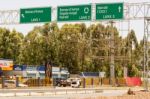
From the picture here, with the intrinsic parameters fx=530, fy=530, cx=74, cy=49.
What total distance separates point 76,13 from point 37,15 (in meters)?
4.56

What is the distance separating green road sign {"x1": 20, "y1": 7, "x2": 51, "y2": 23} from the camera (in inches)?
2362

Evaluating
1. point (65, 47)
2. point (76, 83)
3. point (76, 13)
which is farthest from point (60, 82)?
point (76, 13)

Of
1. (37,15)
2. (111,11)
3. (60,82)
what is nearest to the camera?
(111,11)

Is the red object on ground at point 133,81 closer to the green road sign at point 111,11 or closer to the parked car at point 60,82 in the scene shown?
the parked car at point 60,82

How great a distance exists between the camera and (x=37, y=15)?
198ft

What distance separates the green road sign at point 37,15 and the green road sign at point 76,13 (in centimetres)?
175

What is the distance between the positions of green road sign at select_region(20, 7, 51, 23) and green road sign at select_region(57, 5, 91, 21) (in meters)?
1.75

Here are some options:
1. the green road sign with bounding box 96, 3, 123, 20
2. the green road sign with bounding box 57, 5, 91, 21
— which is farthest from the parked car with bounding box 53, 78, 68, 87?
the green road sign with bounding box 96, 3, 123, 20

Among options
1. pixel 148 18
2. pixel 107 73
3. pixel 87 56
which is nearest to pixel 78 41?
pixel 87 56

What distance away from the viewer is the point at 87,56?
11281cm

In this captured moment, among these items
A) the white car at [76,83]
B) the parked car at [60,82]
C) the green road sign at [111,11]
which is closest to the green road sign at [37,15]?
the green road sign at [111,11]

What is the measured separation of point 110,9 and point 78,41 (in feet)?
180

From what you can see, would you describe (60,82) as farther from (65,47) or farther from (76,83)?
(65,47)

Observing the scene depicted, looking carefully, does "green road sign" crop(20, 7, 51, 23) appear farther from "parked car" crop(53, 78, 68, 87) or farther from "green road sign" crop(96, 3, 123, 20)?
"parked car" crop(53, 78, 68, 87)
